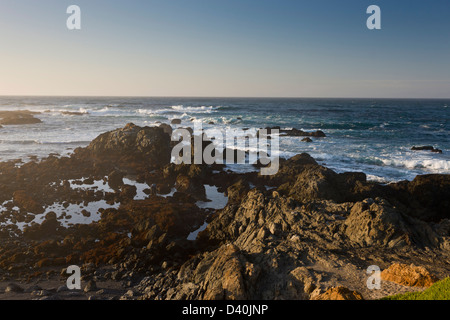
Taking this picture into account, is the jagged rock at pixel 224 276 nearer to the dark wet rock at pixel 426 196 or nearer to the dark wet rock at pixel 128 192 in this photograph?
the dark wet rock at pixel 426 196

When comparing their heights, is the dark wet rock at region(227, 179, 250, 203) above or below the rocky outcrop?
below

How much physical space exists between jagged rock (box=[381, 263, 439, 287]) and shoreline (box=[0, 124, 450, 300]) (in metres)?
0.24

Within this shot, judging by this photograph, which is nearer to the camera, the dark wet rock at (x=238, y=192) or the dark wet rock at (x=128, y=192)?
the dark wet rock at (x=238, y=192)

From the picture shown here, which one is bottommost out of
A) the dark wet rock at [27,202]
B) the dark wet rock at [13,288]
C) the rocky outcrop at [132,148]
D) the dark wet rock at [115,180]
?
the dark wet rock at [13,288]

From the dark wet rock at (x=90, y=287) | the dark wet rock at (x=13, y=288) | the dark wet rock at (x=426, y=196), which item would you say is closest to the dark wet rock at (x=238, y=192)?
the dark wet rock at (x=426, y=196)

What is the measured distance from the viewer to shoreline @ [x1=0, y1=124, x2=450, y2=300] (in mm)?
9195

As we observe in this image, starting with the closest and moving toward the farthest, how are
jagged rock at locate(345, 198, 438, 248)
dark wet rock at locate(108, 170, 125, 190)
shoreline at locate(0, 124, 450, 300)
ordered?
shoreline at locate(0, 124, 450, 300) → jagged rock at locate(345, 198, 438, 248) → dark wet rock at locate(108, 170, 125, 190)

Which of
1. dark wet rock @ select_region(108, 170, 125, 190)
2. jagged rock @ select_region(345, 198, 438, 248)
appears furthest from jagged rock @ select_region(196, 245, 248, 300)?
dark wet rock @ select_region(108, 170, 125, 190)

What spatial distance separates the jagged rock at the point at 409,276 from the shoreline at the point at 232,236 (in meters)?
0.24

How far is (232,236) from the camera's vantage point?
45.9 ft

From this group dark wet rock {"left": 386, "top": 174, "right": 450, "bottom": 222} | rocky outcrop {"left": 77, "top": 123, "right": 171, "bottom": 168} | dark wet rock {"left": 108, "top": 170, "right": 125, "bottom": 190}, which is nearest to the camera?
dark wet rock {"left": 386, "top": 174, "right": 450, "bottom": 222}

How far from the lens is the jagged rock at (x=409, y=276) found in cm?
815

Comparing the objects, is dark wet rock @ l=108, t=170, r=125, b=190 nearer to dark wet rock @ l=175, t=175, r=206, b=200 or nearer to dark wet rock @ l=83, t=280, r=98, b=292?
dark wet rock @ l=175, t=175, r=206, b=200
